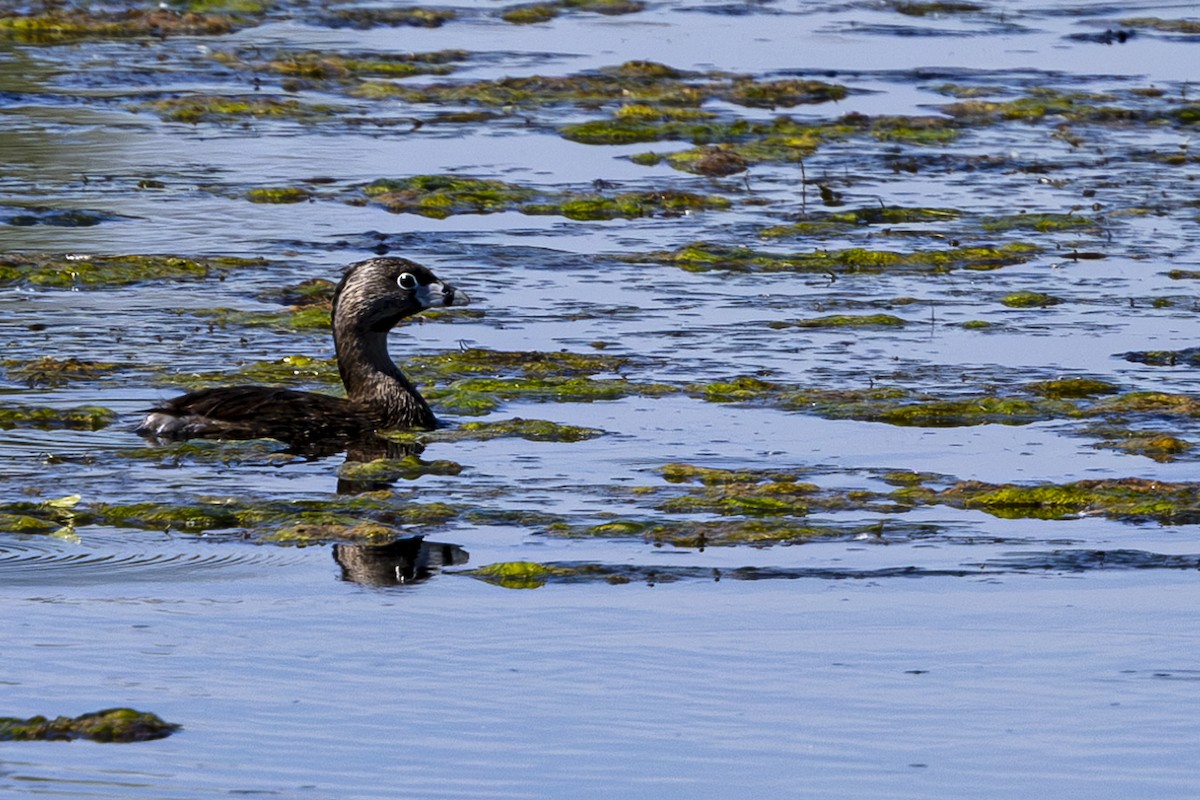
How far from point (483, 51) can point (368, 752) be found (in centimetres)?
2262

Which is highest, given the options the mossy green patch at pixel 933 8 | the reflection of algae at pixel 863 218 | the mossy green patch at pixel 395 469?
the mossy green patch at pixel 933 8

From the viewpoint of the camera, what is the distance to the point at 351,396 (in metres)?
14.8

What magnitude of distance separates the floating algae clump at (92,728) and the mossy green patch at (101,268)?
9.61 meters

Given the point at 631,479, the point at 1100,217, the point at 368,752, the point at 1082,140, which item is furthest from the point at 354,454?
the point at 1082,140

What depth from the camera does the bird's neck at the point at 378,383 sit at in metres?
14.4

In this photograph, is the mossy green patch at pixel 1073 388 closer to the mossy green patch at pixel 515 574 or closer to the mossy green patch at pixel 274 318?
the mossy green patch at pixel 274 318

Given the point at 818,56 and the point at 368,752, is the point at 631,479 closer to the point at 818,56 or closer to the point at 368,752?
the point at 368,752

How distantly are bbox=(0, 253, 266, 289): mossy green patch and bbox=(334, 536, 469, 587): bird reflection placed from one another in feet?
23.7

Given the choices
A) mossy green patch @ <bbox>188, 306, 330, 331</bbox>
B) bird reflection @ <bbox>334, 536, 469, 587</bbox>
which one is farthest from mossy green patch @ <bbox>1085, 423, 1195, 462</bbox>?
mossy green patch @ <bbox>188, 306, 330, 331</bbox>

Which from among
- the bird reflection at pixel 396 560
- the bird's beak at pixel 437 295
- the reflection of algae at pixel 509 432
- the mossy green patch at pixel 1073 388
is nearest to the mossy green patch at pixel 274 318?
the bird's beak at pixel 437 295

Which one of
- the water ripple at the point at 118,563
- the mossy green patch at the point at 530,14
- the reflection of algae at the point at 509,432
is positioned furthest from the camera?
the mossy green patch at the point at 530,14

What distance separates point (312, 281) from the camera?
1809 cm

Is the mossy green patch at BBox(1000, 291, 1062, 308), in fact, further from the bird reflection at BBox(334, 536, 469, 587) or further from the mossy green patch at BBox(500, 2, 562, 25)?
the mossy green patch at BBox(500, 2, 562, 25)

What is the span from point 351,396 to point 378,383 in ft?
0.80
